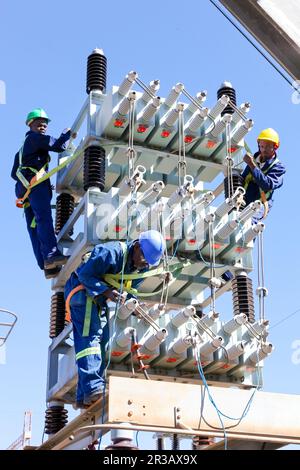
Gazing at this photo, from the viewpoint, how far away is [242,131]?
9102mm

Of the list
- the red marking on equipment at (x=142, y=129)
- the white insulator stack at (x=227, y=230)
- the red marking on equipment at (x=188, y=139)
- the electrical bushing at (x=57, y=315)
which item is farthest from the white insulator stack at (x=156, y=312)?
the red marking on equipment at (x=188, y=139)

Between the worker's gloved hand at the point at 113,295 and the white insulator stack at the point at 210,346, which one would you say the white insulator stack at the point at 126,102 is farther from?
the white insulator stack at the point at 210,346

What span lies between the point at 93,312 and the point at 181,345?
963mm

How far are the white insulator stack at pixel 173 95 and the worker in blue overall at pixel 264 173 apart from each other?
1.03 metres

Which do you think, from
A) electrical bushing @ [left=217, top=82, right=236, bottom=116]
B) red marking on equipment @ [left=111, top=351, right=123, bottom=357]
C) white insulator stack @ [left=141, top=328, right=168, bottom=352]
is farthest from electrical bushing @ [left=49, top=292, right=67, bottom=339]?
electrical bushing @ [left=217, top=82, right=236, bottom=116]

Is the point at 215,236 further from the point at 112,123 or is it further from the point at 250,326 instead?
the point at 112,123

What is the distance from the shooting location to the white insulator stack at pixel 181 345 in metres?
7.47

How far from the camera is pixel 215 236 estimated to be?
8.33 metres

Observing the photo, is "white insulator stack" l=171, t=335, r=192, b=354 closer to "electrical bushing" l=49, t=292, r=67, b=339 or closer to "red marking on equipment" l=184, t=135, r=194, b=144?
"electrical bushing" l=49, t=292, r=67, b=339

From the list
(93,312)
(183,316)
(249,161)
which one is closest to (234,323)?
(183,316)

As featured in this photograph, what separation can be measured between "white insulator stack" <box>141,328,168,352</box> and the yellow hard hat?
3.07m

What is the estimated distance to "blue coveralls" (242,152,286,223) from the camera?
355 inches

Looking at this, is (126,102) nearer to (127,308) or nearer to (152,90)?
(152,90)
